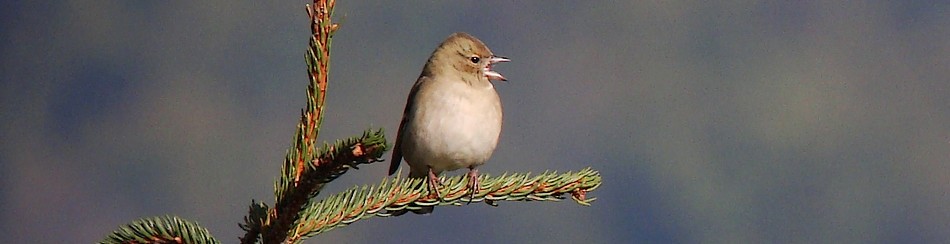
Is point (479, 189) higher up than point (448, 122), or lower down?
lower down

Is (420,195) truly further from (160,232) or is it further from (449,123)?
(449,123)

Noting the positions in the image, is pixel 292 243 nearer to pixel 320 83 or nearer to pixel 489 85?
pixel 320 83

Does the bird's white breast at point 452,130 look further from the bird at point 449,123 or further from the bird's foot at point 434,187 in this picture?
the bird's foot at point 434,187

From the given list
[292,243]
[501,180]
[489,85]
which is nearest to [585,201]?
[501,180]

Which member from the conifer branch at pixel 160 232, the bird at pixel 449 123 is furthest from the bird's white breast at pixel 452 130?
the conifer branch at pixel 160 232

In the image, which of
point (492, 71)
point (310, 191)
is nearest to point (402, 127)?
point (492, 71)
